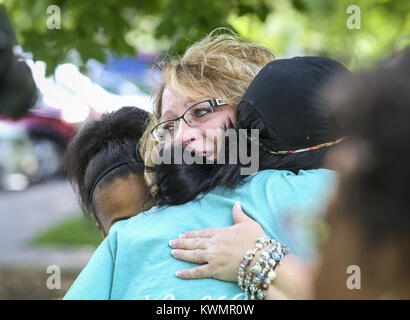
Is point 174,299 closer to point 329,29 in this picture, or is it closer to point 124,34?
point 124,34

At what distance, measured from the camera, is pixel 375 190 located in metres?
0.86

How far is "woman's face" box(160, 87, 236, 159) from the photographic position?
Result: 1.91 metres

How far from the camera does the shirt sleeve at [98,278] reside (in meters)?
1.64

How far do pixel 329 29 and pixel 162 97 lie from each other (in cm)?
655

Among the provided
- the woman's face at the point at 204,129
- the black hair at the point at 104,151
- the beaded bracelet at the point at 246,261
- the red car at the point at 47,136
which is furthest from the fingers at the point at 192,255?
the red car at the point at 47,136

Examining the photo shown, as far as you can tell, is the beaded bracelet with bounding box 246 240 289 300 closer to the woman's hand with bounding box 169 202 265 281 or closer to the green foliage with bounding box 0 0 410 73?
the woman's hand with bounding box 169 202 265 281

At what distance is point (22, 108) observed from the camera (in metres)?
4.09

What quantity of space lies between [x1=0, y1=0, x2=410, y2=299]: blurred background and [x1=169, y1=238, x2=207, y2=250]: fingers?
2.00 ft

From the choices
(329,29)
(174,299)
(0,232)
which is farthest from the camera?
(0,232)

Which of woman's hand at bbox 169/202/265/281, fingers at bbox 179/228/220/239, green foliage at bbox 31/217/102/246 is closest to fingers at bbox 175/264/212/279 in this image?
woman's hand at bbox 169/202/265/281

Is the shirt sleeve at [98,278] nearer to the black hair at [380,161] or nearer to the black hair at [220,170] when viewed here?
the black hair at [220,170]

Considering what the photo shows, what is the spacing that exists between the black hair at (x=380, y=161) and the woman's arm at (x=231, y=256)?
0.65 m
